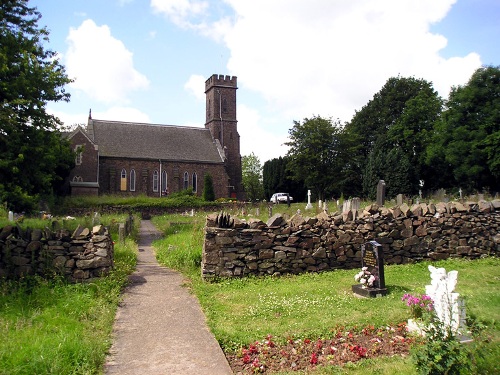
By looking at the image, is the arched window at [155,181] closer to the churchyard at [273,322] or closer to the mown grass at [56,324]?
the churchyard at [273,322]

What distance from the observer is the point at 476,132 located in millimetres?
35188

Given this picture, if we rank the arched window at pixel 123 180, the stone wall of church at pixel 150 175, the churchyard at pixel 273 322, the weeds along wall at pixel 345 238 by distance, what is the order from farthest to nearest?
the arched window at pixel 123 180, the stone wall of church at pixel 150 175, the weeds along wall at pixel 345 238, the churchyard at pixel 273 322

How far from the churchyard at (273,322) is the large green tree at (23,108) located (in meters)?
6.23

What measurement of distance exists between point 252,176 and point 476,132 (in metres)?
57.5

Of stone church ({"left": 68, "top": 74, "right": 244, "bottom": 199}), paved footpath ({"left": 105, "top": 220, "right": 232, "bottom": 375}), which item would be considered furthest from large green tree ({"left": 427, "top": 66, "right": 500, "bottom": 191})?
stone church ({"left": 68, "top": 74, "right": 244, "bottom": 199})

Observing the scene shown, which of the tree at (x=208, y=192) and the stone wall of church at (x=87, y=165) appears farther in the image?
the stone wall of church at (x=87, y=165)

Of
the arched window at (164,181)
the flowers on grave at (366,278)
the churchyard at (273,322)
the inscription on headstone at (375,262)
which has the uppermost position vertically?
the arched window at (164,181)

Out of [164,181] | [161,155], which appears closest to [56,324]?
[164,181]

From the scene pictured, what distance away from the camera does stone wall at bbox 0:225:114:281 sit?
28.6 feet

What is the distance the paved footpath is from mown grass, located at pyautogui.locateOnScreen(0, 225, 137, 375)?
21 centimetres

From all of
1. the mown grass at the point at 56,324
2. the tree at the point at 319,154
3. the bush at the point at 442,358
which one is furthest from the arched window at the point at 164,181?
the bush at the point at 442,358

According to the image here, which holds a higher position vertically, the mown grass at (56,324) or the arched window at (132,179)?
the arched window at (132,179)

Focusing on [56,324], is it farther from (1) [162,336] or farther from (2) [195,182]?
(2) [195,182]

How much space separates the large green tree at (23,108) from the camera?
1369 centimetres
